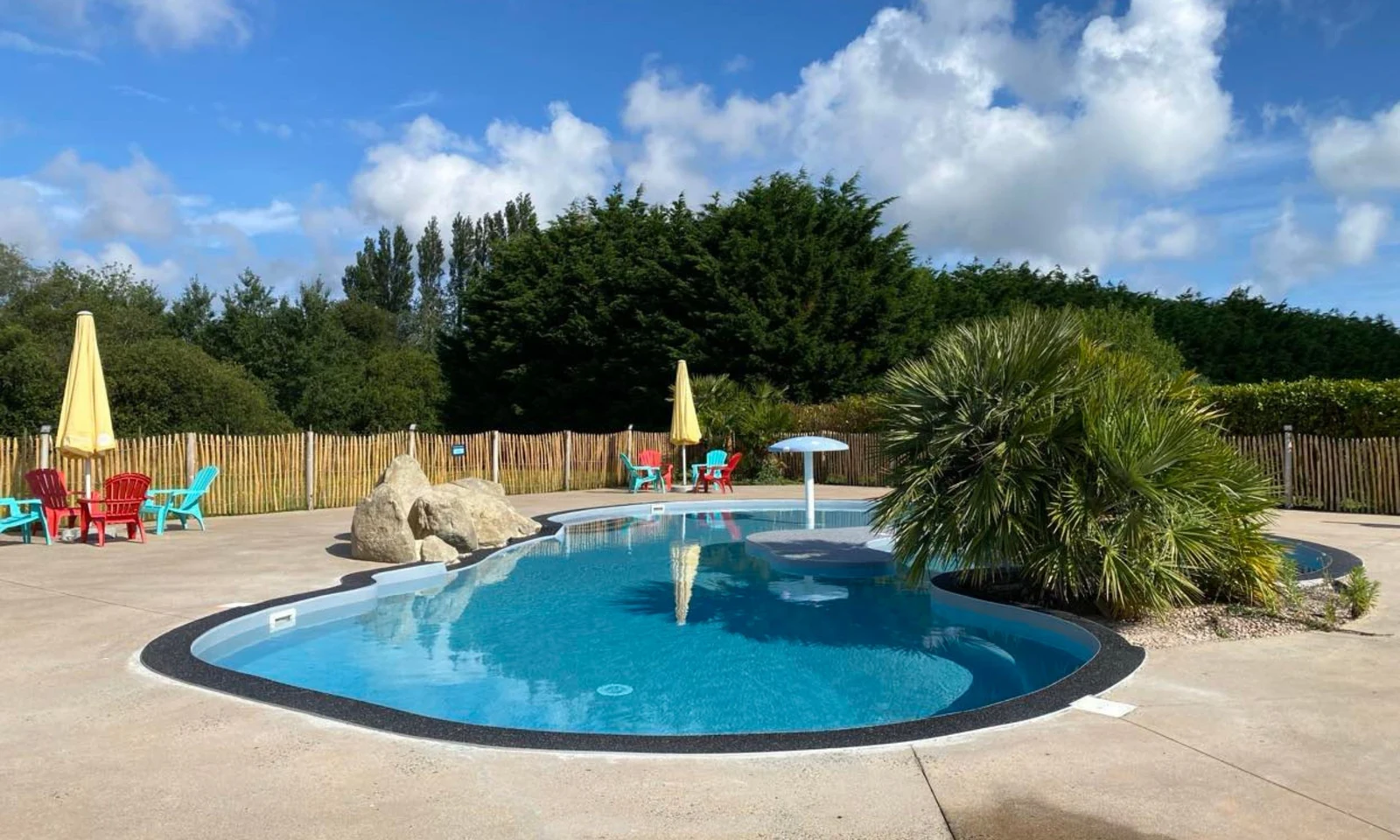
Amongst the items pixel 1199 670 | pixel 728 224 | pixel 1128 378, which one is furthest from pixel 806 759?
pixel 728 224

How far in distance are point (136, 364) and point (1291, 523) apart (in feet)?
92.1

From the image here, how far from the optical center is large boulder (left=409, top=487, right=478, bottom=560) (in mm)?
11227

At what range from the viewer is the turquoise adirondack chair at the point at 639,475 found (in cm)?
2152

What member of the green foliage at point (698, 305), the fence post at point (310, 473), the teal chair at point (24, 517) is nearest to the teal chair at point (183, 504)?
the teal chair at point (24, 517)

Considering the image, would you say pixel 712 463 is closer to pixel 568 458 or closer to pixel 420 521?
pixel 568 458

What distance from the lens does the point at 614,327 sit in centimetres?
3108

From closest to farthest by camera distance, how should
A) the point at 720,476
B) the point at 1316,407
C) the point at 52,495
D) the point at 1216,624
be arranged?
the point at 1216,624, the point at 52,495, the point at 1316,407, the point at 720,476

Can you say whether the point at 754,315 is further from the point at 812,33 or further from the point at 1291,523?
the point at 1291,523

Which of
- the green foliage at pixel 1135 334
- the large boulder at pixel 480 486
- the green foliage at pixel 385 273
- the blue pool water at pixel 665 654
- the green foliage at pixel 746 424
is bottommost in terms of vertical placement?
the blue pool water at pixel 665 654

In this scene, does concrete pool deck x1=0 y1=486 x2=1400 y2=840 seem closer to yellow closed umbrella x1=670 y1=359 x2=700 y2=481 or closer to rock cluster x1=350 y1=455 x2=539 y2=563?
rock cluster x1=350 y1=455 x2=539 y2=563

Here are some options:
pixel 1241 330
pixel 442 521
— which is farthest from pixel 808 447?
pixel 1241 330

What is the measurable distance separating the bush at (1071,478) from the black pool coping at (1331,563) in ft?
3.12

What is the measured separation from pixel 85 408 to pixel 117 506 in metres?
1.40

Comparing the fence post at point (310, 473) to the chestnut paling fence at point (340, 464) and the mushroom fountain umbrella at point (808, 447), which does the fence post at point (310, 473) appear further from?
the mushroom fountain umbrella at point (808, 447)
